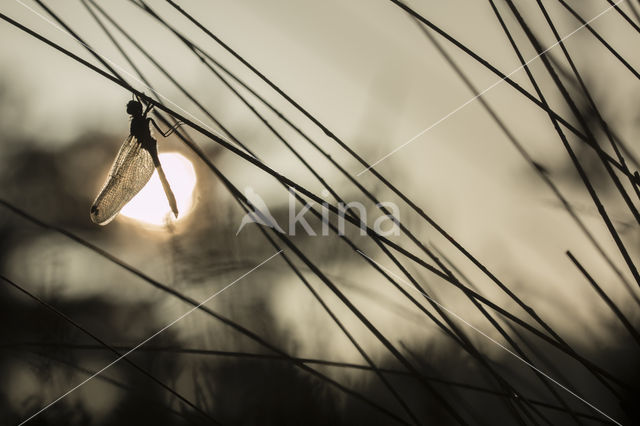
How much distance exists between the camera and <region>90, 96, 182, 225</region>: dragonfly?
1737 mm

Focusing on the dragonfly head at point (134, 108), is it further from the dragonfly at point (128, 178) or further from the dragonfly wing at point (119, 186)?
the dragonfly wing at point (119, 186)

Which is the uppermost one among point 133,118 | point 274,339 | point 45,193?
point 45,193

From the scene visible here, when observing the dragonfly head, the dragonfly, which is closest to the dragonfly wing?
the dragonfly

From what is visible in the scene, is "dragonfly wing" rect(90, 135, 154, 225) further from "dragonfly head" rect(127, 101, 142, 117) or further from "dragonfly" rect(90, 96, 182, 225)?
"dragonfly head" rect(127, 101, 142, 117)

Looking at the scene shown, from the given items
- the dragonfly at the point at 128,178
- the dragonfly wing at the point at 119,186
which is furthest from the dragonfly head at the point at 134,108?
the dragonfly wing at the point at 119,186

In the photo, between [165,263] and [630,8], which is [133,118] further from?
[630,8]

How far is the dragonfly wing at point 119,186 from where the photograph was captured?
189 cm

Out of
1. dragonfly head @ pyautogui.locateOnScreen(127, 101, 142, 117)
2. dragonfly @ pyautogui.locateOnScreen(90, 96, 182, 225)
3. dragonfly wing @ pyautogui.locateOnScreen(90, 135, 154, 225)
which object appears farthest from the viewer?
dragonfly wing @ pyautogui.locateOnScreen(90, 135, 154, 225)

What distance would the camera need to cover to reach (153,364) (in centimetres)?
352

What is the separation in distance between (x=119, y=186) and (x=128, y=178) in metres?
0.09

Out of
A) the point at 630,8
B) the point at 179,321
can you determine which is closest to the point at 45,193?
the point at 179,321

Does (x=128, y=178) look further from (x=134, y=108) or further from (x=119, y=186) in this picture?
(x=134, y=108)

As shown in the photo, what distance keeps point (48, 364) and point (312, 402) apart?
2.31 m

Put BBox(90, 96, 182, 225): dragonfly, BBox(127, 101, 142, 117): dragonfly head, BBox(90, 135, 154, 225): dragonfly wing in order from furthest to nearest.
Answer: BBox(90, 135, 154, 225): dragonfly wing → BBox(90, 96, 182, 225): dragonfly → BBox(127, 101, 142, 117): dragonfly head
